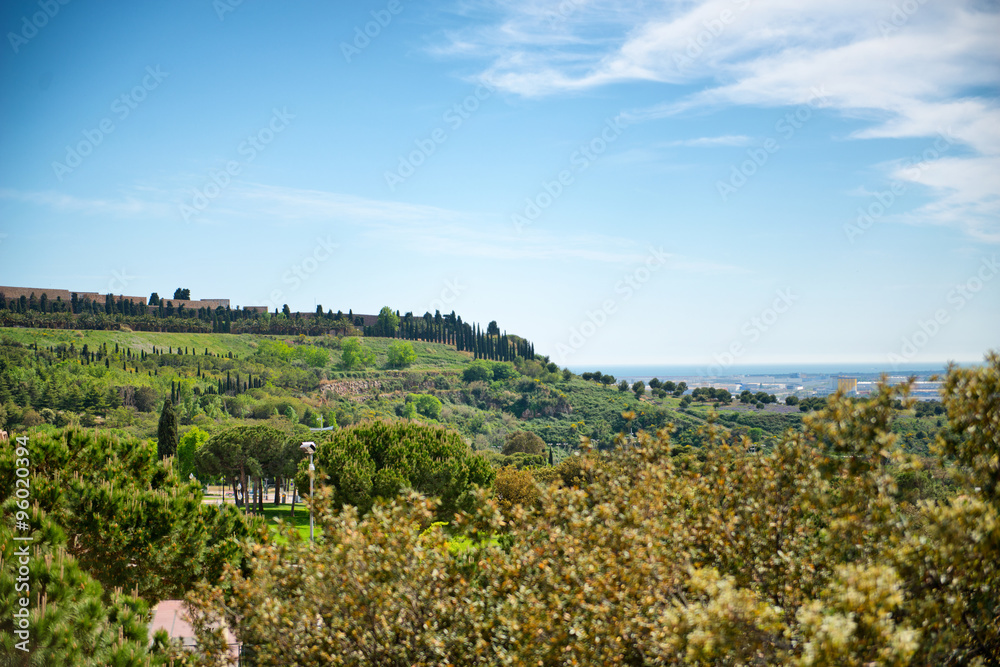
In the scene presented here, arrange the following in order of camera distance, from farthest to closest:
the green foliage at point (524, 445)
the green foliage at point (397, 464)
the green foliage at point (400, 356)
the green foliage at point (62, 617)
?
the green foliage at point (400, 356) → the green foliage at point (524, 445) → the green foliage at point (397, 464) → the green foliage at point (62, 617)

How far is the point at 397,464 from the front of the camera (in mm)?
26953

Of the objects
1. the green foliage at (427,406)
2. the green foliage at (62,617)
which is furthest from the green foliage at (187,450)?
the green foliage at (427,406)

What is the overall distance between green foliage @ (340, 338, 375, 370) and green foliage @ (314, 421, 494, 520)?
74.5 m

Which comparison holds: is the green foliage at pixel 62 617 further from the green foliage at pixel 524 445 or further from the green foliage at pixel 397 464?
the green foliage at pixel 524 445

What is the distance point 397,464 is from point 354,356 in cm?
7732

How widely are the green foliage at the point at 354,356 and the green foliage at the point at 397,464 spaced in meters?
74.5

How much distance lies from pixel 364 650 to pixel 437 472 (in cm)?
2029

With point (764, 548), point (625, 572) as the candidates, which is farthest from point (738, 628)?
point (764, 548)

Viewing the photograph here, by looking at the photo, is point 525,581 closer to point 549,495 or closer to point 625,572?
point 549,495

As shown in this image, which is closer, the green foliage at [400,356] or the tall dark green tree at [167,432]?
the tall dark green tree at [167,432]

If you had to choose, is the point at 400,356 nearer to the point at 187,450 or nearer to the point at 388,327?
the point at 388,327

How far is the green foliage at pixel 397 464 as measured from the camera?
2531cm

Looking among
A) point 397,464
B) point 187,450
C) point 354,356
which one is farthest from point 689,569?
point 354,356

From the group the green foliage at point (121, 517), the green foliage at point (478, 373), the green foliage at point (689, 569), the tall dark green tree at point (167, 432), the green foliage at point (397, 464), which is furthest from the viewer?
the green foliage at point (478, 373)
